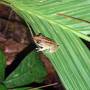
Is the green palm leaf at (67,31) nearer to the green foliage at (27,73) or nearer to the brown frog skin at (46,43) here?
the brown frog skin at (46,43)

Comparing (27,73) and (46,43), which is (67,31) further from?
(27,73)

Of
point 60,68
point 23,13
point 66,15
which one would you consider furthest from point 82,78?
point 23,13

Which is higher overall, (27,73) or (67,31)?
(67,31)

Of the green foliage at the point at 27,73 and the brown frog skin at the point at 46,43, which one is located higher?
the brown frog skin at the point at 46,43

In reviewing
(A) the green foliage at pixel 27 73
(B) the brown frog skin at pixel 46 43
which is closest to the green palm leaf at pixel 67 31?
(B) the brown frog skin at pixel 46 43

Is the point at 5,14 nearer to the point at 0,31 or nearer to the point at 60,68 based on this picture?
the point at 0,31

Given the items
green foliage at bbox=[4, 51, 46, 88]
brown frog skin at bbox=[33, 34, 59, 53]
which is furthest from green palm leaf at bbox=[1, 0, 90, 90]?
green foliage at bbox=[4, 51, 46, 88]

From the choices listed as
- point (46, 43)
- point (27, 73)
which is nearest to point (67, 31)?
point (46, 43)
